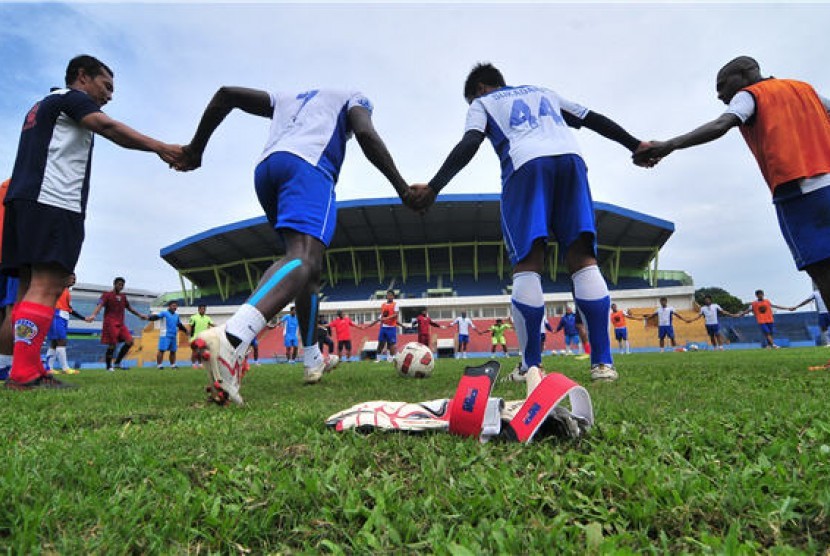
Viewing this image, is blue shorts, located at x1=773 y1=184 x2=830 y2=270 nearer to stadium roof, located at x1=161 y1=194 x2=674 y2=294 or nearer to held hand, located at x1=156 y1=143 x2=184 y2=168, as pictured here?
held hand, located at x1=156 y1=143 x2=184 y2=168

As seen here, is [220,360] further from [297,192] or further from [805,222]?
[805,222]

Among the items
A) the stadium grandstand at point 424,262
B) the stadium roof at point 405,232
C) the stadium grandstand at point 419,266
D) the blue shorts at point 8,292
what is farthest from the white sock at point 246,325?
the stadium roof at point 405,232

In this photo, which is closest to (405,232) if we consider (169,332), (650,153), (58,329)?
(169,332)

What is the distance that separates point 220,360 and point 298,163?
1.33 meters

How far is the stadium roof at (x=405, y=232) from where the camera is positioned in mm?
34469

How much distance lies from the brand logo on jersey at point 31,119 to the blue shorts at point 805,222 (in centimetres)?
548

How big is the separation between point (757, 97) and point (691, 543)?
12.9 feet

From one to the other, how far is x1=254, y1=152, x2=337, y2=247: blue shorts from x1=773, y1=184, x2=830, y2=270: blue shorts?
3.29 meters

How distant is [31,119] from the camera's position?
11.5 ft

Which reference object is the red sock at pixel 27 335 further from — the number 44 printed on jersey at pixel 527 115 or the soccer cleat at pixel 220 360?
the number 44 printed on jersey at pixel 527 115

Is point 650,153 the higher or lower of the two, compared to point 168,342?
higher

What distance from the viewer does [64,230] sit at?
335 cm

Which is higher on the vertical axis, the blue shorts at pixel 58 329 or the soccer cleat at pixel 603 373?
the blue shorts at pixel 58 329

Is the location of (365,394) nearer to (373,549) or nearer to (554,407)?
(554,407)
